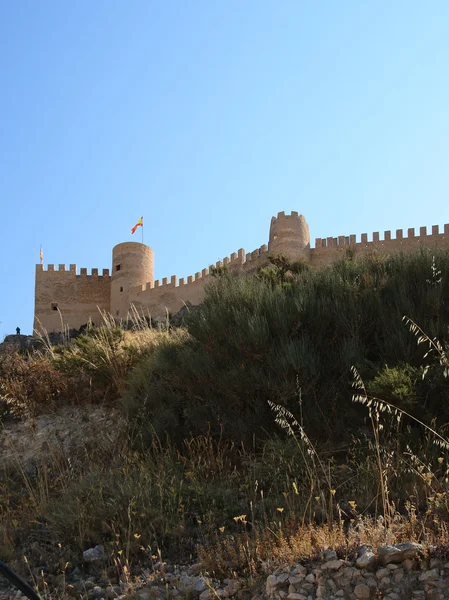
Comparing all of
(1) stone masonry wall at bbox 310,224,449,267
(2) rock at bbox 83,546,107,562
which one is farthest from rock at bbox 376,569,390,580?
(1) stone masonry wall at bbox 310,224,449,267

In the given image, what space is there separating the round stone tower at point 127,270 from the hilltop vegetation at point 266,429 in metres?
26.8

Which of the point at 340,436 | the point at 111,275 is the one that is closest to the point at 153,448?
the point at 340,436

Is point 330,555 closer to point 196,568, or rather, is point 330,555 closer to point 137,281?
point 196,568

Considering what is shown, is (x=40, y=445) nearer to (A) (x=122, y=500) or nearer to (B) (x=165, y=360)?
(B) (x=165, y=360)

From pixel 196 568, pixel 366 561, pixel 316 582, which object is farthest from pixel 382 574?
pixel 196 568

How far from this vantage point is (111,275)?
37.9m

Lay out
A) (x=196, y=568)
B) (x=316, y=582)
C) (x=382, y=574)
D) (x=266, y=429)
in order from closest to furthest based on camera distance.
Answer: (x=382, y=574) → (x=316, y=582) → (x=196, y=568) → (x=266, y=429)

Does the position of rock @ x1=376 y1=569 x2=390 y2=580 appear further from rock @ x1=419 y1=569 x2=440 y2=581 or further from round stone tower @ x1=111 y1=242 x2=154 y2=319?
round stone tower @ x1=111 y1=242 x2=154 y2=319

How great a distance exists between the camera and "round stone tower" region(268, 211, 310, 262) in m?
28.8

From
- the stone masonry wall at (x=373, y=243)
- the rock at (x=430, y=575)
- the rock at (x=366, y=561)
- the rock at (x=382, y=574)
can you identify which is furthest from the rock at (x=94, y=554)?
the stone masonry wall at (x=373, y=243)

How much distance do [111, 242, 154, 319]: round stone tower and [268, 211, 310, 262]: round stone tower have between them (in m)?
9.02

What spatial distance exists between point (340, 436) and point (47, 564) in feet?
9.14

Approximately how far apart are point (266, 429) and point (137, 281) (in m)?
30.1

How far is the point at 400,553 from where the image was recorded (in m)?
3.59
